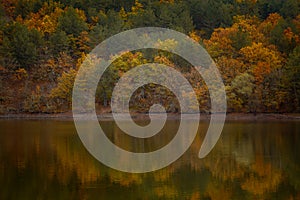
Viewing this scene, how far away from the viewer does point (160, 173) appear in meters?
29.5

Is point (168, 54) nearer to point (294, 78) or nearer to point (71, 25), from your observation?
point (71, 25)

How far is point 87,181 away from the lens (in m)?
26.9

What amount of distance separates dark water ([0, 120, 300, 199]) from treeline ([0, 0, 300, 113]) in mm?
28680

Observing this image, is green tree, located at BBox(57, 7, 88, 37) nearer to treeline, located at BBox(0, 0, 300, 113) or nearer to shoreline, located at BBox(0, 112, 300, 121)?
treeline, located at BBox(0, 0, 300, 113)

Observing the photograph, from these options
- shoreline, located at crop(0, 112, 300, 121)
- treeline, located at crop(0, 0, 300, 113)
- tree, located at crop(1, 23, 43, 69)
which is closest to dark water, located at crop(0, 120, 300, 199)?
shoreline, located at crop(0, 112, 300, 121)

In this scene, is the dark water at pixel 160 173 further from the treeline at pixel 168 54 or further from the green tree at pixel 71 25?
the green tree at pixel 71 25

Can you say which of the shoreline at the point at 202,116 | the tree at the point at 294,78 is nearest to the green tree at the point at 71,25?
the shoreline at the point at 202,116

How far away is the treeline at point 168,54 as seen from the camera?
238 ft

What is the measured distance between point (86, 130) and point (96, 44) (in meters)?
39.3

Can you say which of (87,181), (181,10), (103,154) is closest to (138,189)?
(87,181)

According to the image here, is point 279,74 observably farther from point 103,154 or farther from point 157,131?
point 103,154

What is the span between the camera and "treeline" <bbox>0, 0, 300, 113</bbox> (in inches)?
2854

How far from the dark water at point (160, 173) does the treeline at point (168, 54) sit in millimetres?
28680

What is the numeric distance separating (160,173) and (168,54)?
56.7 meters
